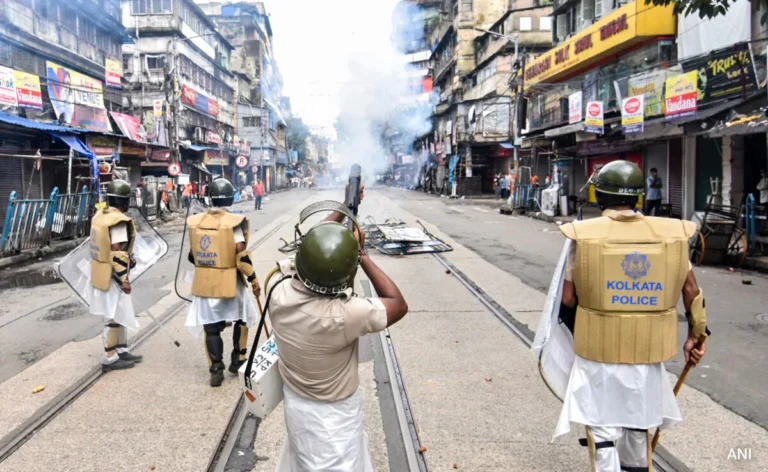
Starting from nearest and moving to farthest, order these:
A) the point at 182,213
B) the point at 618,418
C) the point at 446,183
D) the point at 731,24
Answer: the point at 618,418 < the point at 731,24 < the point at 182,213 < the point at 446,183

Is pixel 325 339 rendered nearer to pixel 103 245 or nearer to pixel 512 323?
pixel 103 245

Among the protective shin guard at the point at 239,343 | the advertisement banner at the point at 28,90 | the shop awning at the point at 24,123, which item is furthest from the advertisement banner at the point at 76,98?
the protective shin guard at the point at 239,343

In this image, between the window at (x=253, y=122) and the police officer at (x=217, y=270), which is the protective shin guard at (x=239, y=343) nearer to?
Result: the police officer at (x=217, y=270)

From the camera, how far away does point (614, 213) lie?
2670 millimetres

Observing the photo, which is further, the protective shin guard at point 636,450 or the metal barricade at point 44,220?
the metal barricade at point 44,220

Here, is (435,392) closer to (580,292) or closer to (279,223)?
(580,292)

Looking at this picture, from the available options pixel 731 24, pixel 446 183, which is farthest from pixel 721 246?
pixel 446 183

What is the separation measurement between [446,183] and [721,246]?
3602cm

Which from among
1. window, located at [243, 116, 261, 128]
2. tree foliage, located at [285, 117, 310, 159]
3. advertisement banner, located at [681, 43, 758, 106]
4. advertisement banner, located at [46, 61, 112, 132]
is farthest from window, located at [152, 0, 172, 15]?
tree foliage, located at [285, 117, 310, 159]

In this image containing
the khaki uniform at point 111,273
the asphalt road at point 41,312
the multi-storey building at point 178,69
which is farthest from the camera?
the multi-storey building at point 178,69

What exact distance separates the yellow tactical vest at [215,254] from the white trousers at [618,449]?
302cm

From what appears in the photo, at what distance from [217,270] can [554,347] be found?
2832 millimetres

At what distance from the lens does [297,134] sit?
95188mm

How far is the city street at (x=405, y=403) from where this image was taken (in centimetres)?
347
